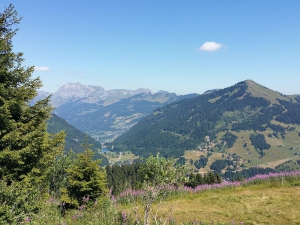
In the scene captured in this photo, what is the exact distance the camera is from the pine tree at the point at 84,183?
1488cm

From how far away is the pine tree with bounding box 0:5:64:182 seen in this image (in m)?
12.0

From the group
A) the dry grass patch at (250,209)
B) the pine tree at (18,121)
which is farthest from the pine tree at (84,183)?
the dry grass patch at (250,209)

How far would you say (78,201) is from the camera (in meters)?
15.0

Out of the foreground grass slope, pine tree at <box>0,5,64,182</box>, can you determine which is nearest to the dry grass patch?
the foreground grass slope

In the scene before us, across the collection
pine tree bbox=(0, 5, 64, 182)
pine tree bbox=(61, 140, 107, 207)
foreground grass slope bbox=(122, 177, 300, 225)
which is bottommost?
foreground grass slope bbox=(122, 177, 300, 225)

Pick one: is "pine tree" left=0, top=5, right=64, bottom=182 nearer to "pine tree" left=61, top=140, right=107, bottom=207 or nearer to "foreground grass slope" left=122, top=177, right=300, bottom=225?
"pine tree" left=61, top=140, right=107, bottom=207

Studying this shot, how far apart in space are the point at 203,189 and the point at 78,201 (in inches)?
509

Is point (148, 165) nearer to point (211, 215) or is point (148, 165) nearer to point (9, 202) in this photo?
point (211, 215)

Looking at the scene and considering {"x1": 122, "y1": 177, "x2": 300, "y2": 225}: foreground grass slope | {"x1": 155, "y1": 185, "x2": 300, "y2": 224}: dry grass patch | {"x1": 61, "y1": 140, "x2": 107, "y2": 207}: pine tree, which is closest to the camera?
{"x1": 122, "y1": 177, "x2": 300, "y2": 225}: foreground grass slope

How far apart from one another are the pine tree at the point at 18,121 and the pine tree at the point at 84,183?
198 centimetres

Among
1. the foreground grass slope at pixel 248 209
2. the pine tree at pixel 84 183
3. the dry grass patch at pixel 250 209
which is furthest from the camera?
the pine tree at pixel 84 183

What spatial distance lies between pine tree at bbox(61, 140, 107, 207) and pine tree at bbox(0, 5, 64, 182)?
6.49ft

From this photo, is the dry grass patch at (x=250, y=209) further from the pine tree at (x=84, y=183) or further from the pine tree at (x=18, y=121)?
the pine tree at (x=18, y=121)

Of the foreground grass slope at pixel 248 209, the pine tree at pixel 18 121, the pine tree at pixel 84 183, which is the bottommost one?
the foreground grass slope at pixel 248 209
